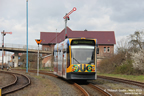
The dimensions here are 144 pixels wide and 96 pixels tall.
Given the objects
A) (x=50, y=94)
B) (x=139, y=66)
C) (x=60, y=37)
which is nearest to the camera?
(x=50, y=94)

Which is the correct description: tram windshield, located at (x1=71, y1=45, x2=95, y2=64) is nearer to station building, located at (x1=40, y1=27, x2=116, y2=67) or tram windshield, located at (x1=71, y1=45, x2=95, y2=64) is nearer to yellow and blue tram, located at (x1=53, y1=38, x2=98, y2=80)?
yellow and blue tram, located at (x1=53, y1=38, x2=98, y2=80)

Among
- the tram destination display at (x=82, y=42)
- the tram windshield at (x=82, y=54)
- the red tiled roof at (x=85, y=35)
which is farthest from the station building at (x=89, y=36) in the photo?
the tram windshield at (x=82, y=54)

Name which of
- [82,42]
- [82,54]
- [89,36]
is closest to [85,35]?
[89,36]

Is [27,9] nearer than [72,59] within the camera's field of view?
No

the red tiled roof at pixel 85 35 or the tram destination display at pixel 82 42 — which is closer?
the tram destination display at pixel 82 42

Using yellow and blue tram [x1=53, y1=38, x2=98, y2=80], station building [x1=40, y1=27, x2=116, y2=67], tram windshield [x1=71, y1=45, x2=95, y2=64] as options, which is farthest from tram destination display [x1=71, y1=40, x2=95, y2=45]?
station building [x1=40, y1=27, x2=116, y2=67]

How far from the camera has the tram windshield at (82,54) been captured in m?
14.6

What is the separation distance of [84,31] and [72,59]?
202 ft

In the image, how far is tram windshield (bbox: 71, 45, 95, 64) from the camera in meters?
14.6

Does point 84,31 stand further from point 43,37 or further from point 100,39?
point 43,37

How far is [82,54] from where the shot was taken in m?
14.8

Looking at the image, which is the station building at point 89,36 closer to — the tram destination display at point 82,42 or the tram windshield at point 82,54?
the tram destination display at point 82,42

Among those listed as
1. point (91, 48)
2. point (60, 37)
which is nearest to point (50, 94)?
point (91, 48)

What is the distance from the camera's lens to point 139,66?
87.6 feet
